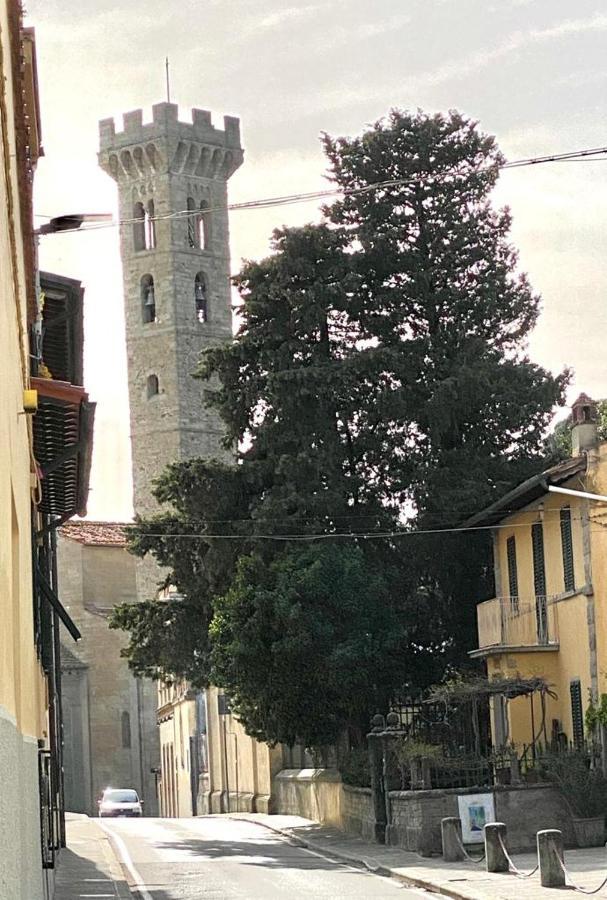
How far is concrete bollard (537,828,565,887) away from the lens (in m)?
22.5

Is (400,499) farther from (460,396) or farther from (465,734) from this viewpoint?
(465,734)

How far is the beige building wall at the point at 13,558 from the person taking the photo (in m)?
7.67

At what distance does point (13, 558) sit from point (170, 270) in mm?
75175

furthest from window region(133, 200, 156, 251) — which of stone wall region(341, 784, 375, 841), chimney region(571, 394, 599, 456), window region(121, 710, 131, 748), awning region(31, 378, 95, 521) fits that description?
awning region(31, 378, 95, 521)

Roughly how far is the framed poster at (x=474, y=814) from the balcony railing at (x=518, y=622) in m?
8.35

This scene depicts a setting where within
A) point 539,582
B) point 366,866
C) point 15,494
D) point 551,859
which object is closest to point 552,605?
point 539,582

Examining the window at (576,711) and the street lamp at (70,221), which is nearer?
the street lamp at (70,221)

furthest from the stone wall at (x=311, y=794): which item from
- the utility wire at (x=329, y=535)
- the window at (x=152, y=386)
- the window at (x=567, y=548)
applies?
the window at (x=152, y=386)

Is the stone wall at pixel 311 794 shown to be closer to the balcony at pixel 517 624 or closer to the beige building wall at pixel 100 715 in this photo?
the balcony at pixel 517 624

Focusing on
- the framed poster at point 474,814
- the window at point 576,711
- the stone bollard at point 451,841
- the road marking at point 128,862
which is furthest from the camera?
the window at point 576,711

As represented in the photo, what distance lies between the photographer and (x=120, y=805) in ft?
203

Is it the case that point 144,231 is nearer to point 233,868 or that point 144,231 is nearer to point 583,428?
point 583,428

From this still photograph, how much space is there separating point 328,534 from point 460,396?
4495 millimetres

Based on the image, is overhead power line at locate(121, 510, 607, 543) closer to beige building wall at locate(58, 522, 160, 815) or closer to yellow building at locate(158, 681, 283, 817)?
yellow building at locate(158, 681, 283, 817)
